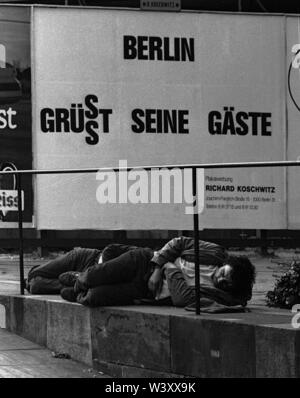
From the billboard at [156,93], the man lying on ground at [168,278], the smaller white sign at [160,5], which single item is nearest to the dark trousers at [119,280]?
the man lying on ground at [168,278]

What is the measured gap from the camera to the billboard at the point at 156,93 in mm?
14914

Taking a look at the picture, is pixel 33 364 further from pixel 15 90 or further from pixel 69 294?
pixel 15 90

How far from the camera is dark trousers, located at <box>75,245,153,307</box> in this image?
25.6 feet

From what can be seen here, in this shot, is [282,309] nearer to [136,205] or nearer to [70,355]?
[70,355]

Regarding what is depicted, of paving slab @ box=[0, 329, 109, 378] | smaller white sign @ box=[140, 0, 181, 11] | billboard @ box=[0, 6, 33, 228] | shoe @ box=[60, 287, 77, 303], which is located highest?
smaller white sign @ box=[140, 0, 181, 11]

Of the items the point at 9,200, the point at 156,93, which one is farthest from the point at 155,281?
the point at 156,93

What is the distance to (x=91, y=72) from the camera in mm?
15109

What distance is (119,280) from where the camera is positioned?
7820mm

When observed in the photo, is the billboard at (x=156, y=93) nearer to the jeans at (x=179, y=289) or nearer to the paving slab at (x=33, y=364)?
the paving slab at (x=33, y=364)

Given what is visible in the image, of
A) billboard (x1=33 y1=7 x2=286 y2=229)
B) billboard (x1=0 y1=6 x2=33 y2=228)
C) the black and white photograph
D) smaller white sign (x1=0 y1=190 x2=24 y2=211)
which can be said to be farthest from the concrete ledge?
billboard (x1=0 y1=6 x2=33 y2=228)

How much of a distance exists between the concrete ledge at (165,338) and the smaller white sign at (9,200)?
1.20m

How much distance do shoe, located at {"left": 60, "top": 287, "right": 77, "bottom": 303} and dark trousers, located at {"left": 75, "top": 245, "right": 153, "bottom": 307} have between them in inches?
11.1

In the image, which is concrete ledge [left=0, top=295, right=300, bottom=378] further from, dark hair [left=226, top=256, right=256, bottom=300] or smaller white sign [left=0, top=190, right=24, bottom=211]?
smaller white sign [left=0, top=190, right=24, bottom=211]

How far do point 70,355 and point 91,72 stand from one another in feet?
24.7
